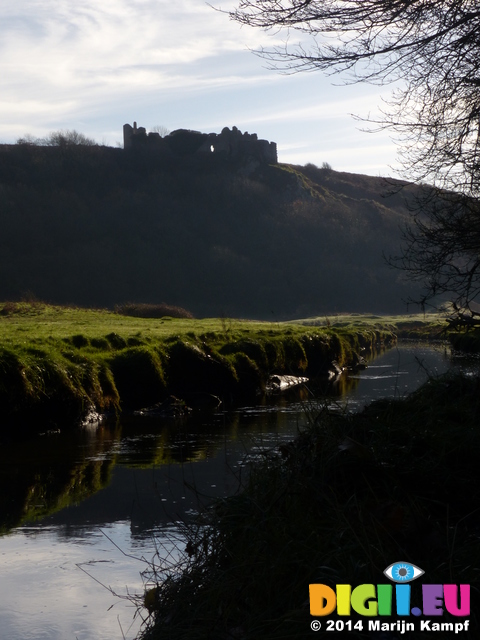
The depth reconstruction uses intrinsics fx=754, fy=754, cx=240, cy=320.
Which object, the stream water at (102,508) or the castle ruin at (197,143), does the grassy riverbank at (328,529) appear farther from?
the castle ruin at (197,143)

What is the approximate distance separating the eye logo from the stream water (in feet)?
4.06

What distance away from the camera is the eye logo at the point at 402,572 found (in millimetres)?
3916

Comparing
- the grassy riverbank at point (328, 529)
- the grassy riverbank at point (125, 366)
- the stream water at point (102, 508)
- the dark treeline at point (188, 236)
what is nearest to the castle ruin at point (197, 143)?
the dark treeline at point (188, 236)

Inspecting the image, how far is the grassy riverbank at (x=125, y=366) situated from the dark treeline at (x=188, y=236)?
5484 centimetres

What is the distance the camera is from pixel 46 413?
12531 mm

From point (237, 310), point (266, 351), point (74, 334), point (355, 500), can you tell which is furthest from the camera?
point (237, 310)

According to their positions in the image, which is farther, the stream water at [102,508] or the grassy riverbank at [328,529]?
the stream water at [102,508]

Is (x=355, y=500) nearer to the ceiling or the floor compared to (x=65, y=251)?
nearer to the floor

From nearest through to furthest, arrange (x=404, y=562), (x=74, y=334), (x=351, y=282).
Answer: (x=404, y=562)
(x=74, y=334)
(x=351, y=282)

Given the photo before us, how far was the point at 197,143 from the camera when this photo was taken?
108125 mm

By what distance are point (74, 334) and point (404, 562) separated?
13779 millimetres

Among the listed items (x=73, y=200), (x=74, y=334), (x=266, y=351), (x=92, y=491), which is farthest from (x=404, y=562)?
(x=73, y=200)

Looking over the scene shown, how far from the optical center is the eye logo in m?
3.92

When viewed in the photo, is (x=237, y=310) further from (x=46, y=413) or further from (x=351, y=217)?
(x=46, y=413)
